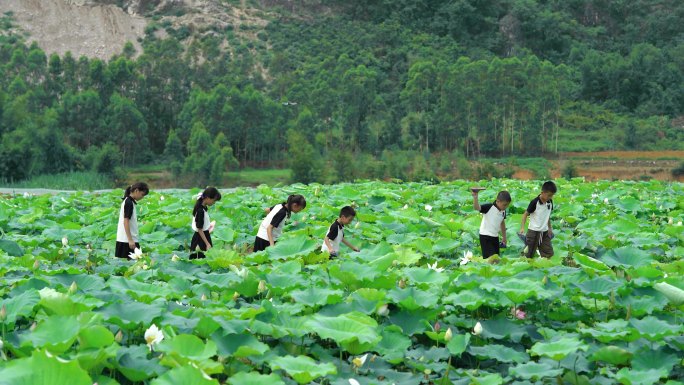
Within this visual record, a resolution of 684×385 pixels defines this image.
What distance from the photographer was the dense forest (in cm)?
3647

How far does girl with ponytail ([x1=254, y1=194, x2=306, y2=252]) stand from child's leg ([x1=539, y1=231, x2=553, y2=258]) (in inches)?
82.7

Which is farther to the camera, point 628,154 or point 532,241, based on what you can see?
point 628,154

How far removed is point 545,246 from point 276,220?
234cm

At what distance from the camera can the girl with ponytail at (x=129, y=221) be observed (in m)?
6.42

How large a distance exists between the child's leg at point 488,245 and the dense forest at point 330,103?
21.3 metres

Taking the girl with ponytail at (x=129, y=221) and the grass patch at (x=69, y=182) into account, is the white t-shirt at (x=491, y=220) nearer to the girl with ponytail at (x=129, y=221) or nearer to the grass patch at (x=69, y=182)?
the girl with ponytail at (x=129, y=221)

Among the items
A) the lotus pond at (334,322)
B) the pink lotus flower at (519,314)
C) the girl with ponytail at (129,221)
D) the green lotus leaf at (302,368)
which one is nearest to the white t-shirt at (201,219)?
the girl with ponytail at (129,221)

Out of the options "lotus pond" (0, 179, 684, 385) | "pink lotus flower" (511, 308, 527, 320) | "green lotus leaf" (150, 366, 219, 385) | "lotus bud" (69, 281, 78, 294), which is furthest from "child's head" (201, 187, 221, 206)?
"green lotus leaf" (150, 366, 219, 385)

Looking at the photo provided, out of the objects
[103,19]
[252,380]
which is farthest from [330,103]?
[252,380]

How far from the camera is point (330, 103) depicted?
155 ft

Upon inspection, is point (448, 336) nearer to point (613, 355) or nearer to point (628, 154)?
point (613, 355)

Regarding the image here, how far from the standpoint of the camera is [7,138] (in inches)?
1284

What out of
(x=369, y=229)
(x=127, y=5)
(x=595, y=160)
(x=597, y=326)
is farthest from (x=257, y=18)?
(x=597, y=326)

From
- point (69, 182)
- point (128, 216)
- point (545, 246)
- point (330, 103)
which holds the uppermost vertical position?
point (330, 103)
